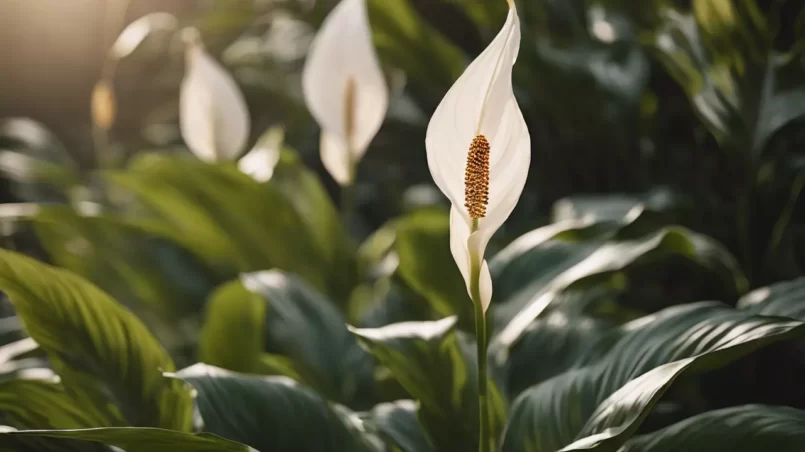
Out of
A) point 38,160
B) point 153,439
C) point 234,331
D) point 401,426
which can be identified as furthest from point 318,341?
point 38,160

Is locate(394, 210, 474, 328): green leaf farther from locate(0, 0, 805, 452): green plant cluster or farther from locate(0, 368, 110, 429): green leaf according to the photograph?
locate(0, 368, 110, 429): green leaf

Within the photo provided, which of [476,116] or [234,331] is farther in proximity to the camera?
[234,331]

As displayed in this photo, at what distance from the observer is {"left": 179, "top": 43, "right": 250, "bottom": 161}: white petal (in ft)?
2.76

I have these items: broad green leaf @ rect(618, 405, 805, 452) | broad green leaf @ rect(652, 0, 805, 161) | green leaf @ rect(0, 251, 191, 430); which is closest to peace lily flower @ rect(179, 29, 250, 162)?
green leaf @ rect(0, 251, 191, 430)

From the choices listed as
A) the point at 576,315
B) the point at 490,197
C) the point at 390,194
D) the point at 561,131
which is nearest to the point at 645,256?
the point at 576,315

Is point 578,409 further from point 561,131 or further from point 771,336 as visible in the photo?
point 561,131

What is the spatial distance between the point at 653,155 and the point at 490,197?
0.52 meters

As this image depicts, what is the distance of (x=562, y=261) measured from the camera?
60 centimetres

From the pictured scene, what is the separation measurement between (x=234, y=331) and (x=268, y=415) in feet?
0.65

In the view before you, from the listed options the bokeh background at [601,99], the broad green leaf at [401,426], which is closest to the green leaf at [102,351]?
the broad green leaf at [401,426]

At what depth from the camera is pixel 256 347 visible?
0.62m

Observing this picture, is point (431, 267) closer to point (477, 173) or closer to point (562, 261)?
point (562, 261)

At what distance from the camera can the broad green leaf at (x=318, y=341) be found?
0.62 metres

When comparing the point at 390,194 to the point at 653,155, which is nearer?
the point at 653,155
